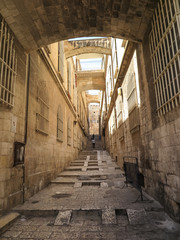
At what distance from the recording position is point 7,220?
3.44 meters

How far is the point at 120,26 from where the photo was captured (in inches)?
195

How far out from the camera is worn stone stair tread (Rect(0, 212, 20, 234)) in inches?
125

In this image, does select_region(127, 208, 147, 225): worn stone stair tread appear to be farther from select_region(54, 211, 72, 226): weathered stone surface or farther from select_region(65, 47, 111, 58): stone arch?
select_region(65, 47, 111, 58): stone arch

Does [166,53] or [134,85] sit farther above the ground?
[134,85]

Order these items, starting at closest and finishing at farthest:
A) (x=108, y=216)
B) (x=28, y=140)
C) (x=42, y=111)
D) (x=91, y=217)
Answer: (x=108, y=216) < (x=91, y=217) < (x=28, y=140) < (x=42, y=111)

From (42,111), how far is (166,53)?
4.80 metres

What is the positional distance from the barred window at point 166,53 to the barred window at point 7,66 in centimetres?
346

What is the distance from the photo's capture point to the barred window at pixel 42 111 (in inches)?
245

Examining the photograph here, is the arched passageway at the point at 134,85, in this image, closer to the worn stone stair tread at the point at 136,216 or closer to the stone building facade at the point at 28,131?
the stone building facade at the point at 28,131

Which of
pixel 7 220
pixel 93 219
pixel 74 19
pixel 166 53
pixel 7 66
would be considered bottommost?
pixel 93 219

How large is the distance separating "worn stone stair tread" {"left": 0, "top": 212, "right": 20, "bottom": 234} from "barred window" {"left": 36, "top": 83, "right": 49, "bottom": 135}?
2787 mm

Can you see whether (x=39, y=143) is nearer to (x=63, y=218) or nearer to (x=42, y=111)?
(x=42, y=111)

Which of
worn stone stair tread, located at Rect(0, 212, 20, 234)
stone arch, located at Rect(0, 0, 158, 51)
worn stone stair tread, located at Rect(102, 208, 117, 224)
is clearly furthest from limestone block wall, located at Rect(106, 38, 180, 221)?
worn stone stair tread, located at Rect(0, 212, 20, 234)

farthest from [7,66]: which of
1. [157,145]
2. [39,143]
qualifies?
[157,145]
